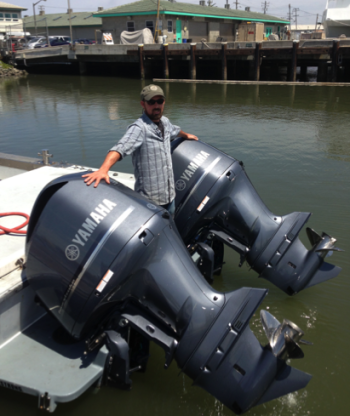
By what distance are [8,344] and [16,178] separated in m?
2.27

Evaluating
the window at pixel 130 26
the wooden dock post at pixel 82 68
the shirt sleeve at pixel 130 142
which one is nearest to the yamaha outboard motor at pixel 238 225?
the shirt sleeve at pixel 130 142

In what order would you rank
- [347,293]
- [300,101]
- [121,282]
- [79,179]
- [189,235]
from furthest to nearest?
[300,101] → [347,293] → [189,235] → [79,179] → [121,282]

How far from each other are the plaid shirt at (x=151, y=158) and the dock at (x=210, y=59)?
1952cm

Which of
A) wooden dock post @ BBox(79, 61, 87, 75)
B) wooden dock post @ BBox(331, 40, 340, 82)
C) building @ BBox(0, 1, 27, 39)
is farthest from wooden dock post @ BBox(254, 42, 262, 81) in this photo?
building @ BBox(0, 1, 27, 39)

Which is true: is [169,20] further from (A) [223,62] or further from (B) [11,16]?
(B) [11,16]

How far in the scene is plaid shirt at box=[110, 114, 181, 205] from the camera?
2924 mm

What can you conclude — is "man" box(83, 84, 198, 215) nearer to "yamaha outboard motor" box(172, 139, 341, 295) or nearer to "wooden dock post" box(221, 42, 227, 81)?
"yamaha outboard motor" box(172, 139, 341, 295)

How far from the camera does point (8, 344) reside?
9.27 ft

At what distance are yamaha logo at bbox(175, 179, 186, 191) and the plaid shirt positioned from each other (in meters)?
0.31

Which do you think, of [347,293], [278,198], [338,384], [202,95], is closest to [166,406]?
[338,384]

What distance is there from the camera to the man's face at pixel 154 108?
115 inches

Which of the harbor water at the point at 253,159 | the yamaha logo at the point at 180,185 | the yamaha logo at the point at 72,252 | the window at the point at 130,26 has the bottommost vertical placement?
the harbor water at the point at 253,159

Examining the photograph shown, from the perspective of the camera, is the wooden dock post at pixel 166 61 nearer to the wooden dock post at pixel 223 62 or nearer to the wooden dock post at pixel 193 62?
the wooden dock post at pixel 193 62

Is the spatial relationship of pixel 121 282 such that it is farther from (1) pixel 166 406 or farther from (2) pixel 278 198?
(2) pixel 278 198
